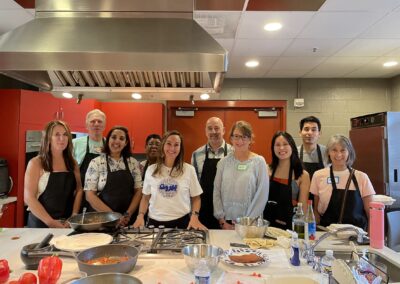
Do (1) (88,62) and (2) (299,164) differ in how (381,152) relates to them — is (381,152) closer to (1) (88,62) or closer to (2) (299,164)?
(2) (299,164)

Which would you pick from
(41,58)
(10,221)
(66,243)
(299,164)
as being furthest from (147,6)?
(10,221)

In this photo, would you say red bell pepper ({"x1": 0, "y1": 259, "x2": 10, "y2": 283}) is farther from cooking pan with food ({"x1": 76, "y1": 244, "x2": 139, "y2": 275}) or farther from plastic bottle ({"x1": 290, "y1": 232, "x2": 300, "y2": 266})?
plastic bottle ({"x1": 290, "y1": 232, "x2": 300, "y2": 266})

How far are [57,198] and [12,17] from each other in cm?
157

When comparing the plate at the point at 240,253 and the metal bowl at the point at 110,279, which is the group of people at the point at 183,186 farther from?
the metal bowl at the point at 110,279

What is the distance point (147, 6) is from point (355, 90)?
13.2 ft

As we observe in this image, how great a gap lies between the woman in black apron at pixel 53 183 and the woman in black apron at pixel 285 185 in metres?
1.42

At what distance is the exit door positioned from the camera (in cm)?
455

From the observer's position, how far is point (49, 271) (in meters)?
1.04

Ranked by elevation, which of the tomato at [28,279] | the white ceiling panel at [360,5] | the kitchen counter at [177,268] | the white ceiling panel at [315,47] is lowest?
the kitchen counter at [177,268]

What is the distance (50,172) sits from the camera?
2049mm

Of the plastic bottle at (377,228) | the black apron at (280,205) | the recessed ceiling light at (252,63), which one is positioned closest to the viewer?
the plastic bottle at (377,228)

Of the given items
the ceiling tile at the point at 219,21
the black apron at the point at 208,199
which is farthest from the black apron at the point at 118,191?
the ceiling tile at the point at 219,21

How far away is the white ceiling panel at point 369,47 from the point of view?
2.94 metres

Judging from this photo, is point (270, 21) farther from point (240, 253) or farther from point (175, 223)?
point (240, 253)
